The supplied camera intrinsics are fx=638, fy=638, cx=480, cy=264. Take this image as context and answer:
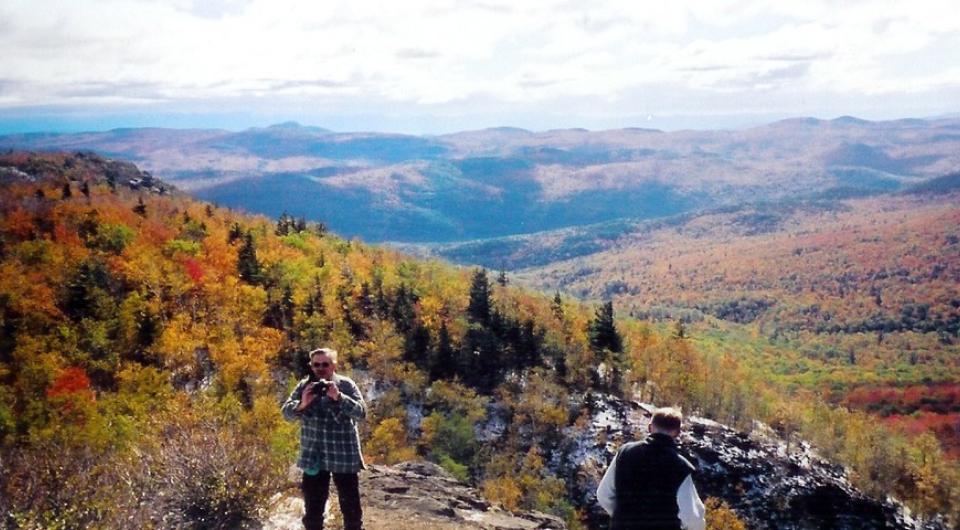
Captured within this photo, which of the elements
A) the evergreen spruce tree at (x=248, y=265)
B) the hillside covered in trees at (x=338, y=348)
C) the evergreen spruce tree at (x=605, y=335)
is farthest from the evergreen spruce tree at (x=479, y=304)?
the evergreen spruce tree at (x=248, y=265)

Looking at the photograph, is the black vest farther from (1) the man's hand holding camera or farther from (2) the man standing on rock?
(1) the man's hand holding camera

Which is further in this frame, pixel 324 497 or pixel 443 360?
pixel 443 360

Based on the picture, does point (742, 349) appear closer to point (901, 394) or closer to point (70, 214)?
point (901, 394)

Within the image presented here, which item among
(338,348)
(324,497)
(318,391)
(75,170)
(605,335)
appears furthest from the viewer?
(75,170)

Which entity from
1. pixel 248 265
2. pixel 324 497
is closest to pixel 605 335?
pixel 248 265

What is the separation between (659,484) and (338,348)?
60342 mm

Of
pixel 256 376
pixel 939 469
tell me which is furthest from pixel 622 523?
pixel 939 469

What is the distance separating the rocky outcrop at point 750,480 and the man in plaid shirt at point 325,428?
177ft

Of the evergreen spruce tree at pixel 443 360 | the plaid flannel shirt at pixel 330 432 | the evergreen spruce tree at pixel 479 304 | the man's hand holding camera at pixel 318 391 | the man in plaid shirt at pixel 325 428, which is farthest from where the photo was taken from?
the evergreen spruce tree at pixel 479 304

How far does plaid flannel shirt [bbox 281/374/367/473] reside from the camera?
32.7 ft

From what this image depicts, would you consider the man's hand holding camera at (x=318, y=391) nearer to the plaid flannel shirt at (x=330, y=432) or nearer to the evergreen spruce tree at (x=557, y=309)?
the plaid flannel shirt at (x=330, y=432)

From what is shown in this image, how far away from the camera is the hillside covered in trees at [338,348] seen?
4969cm

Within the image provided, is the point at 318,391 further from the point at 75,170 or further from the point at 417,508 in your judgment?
the point at 75,170

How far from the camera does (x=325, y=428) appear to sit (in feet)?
33.0
